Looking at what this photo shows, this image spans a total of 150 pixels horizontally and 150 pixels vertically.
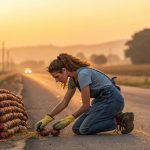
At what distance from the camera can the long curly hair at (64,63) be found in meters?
8.78

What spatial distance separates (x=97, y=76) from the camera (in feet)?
30.1

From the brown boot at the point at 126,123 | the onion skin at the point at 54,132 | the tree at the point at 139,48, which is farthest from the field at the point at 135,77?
the onion skin at the point at 54,132

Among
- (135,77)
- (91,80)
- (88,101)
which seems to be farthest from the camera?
(135,77)

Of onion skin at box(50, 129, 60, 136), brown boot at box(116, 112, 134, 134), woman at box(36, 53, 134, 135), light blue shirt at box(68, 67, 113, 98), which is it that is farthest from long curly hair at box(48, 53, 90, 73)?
brown boot at box(116, 112, 134, 134)

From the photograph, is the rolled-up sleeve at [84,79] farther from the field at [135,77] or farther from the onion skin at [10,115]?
the field at [135,77]

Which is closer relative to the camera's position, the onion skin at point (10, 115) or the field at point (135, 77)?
the onion skin at point (10, 115)

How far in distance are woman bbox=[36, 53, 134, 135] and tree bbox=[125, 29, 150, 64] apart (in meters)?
115

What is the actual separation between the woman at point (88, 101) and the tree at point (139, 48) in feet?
376

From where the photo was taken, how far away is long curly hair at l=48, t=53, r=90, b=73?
8.78m

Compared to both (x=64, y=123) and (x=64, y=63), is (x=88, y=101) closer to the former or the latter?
(x=64, y=123)

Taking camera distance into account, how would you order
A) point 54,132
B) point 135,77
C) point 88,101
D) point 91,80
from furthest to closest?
point 135,77 < point 91,80 < point 54,132 < point 88,101

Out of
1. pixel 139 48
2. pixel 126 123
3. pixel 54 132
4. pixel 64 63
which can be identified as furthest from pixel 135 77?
pixel 64 63

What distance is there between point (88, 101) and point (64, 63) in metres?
0.75

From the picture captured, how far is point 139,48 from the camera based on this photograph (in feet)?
A: 403
